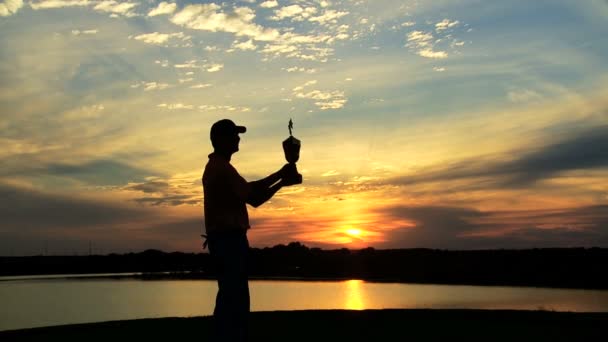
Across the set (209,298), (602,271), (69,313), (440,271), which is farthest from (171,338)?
(440,271)

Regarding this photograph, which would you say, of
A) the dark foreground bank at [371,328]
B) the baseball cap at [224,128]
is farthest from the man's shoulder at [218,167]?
the dark foreground bank at [371,328]

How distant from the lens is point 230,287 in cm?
518

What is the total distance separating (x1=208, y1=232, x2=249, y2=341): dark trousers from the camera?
5.19 m

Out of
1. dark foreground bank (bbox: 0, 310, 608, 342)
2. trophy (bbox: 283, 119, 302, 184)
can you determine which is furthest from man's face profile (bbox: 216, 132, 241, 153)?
dark foreground bank (bbox: 0, 310, 608, 342)

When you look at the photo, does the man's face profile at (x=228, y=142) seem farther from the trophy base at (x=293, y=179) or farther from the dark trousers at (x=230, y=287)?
the dark trousers at (x=230, y=287)

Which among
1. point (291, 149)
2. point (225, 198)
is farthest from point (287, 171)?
point (225, 198)

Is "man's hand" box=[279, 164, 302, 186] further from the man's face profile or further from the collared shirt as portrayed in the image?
the man's face profile

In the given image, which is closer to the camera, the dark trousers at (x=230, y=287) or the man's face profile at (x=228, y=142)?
the dark trousers at (x=230, y=287)

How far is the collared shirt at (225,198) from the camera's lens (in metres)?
5.23

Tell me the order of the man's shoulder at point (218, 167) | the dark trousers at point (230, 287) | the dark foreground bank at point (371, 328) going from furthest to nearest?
the dark foreground bank at point (371, 328) → the man's shoulder at point (218, 167) → the dark trousers at point (230, 287)

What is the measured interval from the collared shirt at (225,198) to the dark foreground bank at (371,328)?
505 cm

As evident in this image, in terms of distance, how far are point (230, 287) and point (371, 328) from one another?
248 inches

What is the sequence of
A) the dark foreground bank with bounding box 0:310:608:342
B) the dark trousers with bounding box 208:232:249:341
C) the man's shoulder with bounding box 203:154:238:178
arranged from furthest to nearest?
1. the dark foreground bank with bounding box 0:310:608:342
2. the man's shoulder with bounding box 203:154:238:178
3. the dark trousers with bounding box 208:232:249:341

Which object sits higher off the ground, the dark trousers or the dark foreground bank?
the dark trousers
